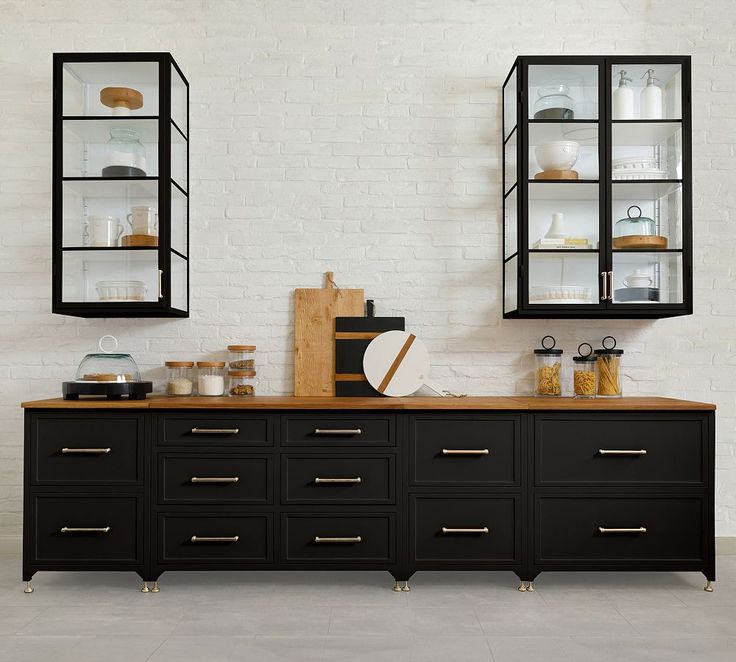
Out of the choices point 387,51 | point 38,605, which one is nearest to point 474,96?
point 387,51

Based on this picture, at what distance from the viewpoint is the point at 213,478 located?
127 inches

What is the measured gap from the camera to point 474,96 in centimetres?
Result: 387

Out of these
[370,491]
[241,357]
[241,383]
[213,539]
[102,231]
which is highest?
[102,231]

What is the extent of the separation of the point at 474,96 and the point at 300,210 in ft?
3.86

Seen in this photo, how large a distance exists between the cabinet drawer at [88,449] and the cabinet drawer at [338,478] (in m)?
0.72

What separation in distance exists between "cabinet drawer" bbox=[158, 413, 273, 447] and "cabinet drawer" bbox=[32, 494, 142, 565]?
36 cm

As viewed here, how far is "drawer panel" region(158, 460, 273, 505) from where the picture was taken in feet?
10.6

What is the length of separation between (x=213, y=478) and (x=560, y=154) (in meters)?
2.36

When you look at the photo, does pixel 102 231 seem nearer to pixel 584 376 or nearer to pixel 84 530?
pixel 84 530

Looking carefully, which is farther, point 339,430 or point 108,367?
point 108,367

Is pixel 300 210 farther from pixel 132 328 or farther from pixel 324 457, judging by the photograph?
pixel 324 457

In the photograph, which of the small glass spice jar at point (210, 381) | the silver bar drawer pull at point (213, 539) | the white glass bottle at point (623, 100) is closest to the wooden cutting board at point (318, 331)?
the small glass spice jar at point (210, 381)

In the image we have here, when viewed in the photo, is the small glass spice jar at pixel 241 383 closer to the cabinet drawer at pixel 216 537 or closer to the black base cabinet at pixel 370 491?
the black base cabinet at pixel 370 491

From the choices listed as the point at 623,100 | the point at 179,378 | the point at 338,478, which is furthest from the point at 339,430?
the point at 623,100
